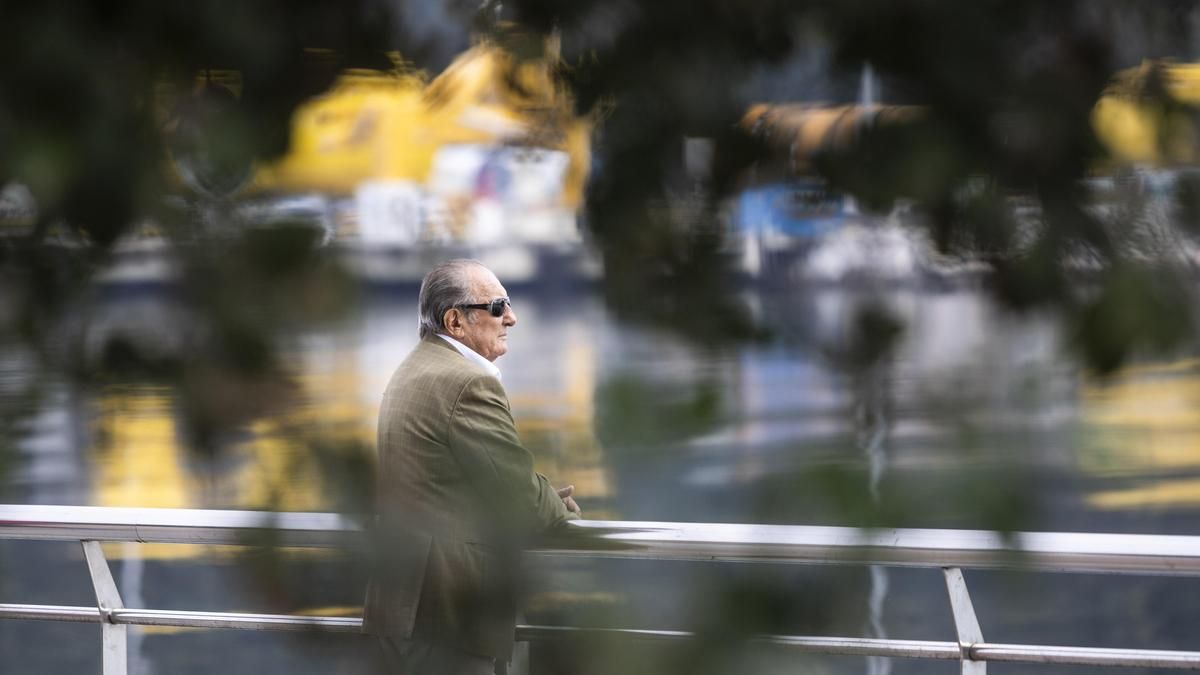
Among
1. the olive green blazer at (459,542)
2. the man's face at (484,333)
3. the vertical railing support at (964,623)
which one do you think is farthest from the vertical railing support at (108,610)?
the olive green blazer at (459,542)

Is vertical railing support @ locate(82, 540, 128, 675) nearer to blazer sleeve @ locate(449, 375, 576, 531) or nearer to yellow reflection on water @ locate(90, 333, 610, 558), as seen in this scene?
blazer sleeve @ locate(449, 375, 576, 531)

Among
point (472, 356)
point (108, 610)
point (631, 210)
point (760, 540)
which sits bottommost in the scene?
point (760, 540)

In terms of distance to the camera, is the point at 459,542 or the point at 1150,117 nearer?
the point at 1150,117

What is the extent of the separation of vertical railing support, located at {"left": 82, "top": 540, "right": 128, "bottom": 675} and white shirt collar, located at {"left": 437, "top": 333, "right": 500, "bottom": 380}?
0.83 metres

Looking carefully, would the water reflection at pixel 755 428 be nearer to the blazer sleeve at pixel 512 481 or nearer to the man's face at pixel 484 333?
the blazer sleeve at pixel 512 481

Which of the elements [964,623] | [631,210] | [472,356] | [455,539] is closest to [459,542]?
[455,539]

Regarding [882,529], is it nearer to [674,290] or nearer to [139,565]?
[674,290]

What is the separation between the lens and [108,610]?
263cm

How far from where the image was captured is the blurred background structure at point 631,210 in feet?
2.31

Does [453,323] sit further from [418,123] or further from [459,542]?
[418,123]

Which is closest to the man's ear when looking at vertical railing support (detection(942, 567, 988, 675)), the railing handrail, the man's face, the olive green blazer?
the man's face

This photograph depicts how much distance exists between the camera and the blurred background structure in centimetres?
71

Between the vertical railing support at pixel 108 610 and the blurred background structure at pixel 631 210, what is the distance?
6.27 ft

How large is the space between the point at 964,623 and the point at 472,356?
2.98ft
